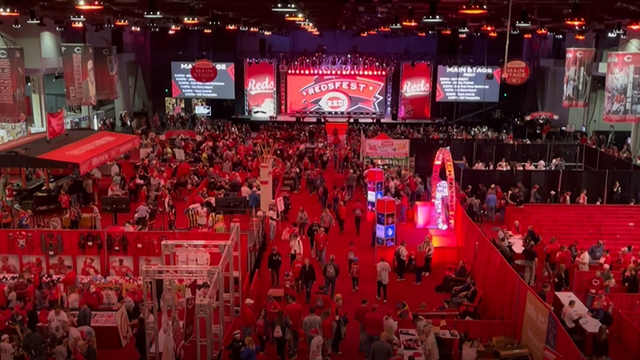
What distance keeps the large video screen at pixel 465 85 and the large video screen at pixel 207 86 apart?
42.7 feet

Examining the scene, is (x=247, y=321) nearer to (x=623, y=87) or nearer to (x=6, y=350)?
(x=6, y=350)

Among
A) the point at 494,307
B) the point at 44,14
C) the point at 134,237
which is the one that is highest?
the point at 44,14

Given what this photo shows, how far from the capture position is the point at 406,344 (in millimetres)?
12258

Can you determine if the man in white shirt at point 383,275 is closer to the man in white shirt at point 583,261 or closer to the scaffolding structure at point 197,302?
the scaffolding structure at point 197,302

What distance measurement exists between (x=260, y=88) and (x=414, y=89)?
984cm

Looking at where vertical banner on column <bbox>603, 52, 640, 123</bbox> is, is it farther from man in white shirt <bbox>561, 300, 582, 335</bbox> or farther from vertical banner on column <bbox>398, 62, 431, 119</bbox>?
vertical banner on column <bbox>398, 62, 431, 119</bbox>

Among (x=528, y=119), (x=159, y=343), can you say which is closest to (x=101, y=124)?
(x=528, y=119)

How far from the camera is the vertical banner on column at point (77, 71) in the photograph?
93.4ft

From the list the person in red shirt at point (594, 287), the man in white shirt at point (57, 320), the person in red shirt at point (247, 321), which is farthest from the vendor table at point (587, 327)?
the man in white shirt at point (57, 320)

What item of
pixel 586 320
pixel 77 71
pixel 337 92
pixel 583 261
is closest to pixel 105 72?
pixel 77 71

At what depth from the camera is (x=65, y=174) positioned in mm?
25953

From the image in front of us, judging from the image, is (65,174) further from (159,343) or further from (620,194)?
(620,194)

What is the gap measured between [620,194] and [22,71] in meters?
22.3

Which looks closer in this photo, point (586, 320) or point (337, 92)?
point (586, 320)
